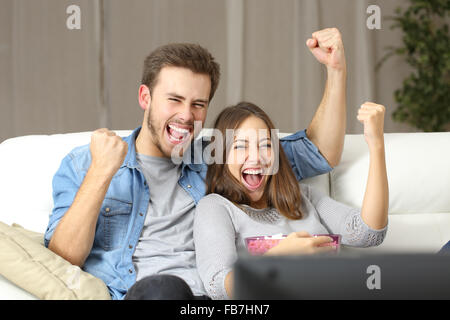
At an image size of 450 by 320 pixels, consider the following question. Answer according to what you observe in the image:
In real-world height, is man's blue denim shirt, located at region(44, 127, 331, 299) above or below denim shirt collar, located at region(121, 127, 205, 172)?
Answer: below

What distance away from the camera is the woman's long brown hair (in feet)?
4.90

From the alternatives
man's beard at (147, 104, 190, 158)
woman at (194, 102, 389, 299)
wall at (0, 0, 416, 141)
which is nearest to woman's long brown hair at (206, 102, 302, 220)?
woman at (194, 102, 389, 299)

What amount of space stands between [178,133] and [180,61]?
0.72ft

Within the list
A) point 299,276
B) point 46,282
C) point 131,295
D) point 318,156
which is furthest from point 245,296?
point 318,156

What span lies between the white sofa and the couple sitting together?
16 centimetres

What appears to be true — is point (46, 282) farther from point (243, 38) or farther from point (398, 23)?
point (398, 23)

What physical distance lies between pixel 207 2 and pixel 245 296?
3424 mm

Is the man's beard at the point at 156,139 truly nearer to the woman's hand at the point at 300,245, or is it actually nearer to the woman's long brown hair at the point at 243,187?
the woman's long brown hair at the point at 243,187

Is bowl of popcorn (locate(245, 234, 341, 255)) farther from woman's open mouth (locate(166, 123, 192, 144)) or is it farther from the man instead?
woman's open mouth (locate(166, 123, 192, 144))

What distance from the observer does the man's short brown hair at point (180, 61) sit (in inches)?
62.4

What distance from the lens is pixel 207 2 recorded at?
3.68 metres

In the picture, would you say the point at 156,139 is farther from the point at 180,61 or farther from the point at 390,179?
the point at 390,179

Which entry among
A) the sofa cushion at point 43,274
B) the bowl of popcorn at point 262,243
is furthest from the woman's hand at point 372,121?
the sofa cushion at point 43,274

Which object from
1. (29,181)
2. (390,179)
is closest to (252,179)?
(390,179)
